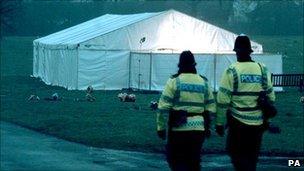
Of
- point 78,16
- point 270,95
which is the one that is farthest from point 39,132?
point 78,16

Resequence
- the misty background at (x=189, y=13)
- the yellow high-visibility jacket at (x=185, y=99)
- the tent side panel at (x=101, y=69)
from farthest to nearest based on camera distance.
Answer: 1. the misty background at (x=189, y=13)
2. the tent side panel at (x=101, y=69)
3. the yellow high-visibility jacket at (x=185, y=99)

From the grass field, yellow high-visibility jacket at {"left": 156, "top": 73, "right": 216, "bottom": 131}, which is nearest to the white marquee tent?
the grass field

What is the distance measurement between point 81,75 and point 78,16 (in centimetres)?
4716

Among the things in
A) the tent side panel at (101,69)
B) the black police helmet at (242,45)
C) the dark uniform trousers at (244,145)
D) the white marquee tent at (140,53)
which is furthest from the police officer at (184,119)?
the tent side panel at (101,69)

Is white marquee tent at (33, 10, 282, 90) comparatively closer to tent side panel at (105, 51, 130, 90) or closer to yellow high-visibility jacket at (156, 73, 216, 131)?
tent side panel at (105, 51, 130, 90)

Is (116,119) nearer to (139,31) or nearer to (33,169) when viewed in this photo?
(33,169)

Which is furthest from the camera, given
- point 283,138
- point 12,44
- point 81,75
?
point 12,44

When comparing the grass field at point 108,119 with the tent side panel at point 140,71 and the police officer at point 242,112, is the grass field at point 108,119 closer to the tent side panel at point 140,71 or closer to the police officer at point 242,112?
the tent side panel at point 140,71

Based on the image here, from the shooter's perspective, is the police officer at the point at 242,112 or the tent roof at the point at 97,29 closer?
the police officer at the point at 242,112

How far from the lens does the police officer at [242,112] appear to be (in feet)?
33.3

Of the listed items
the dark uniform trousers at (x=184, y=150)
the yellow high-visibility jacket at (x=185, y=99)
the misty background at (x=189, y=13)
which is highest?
the misty background at (x=189, y=13)

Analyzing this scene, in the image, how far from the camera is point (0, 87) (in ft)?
133

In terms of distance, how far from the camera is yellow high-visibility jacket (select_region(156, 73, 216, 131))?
33.6 ft

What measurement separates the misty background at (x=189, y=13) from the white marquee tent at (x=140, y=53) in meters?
28.8
